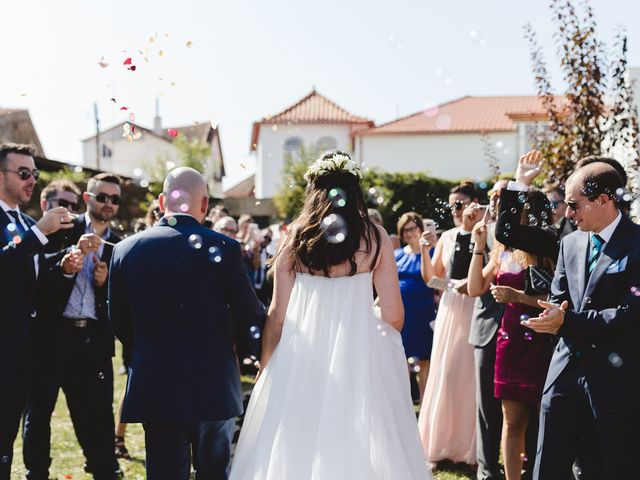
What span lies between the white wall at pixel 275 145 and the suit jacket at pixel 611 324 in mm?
35528

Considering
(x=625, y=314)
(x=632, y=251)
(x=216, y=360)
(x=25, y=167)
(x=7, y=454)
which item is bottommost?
(x=7, y=454)

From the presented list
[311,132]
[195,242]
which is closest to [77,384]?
[195,242]

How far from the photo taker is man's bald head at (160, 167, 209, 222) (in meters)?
3.97

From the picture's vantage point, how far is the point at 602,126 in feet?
27.6

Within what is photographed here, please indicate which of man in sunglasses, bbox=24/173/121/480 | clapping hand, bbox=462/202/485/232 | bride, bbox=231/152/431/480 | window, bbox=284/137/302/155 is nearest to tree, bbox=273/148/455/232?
window, bbox=284/137/302/155

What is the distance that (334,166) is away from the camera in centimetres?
405

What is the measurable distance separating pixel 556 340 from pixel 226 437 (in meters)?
2.02

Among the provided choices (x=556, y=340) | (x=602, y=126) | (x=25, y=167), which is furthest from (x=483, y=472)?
(x=602, y=126)

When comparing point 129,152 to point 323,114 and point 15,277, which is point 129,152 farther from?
point 15,277

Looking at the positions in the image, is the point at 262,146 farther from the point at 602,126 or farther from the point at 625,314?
the point at 625,314

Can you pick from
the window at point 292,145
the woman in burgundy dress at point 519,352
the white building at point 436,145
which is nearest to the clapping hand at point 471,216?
the woman in burgundy dress at point 519,352

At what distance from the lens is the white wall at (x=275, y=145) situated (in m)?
39.6

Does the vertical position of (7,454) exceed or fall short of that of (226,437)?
it falls short

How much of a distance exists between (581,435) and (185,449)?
2126 mm
